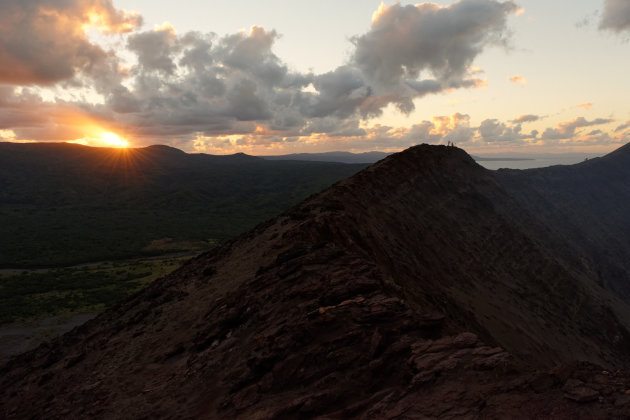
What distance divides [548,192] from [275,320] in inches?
4141

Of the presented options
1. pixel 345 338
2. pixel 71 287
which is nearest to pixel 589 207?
pixel 345 338

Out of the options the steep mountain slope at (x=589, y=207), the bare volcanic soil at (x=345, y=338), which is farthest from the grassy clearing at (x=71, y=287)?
the steep mountain slope at (x=589, y=207)

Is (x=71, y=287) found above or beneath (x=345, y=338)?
beneath

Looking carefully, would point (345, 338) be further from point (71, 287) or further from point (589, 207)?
point (589, 207)

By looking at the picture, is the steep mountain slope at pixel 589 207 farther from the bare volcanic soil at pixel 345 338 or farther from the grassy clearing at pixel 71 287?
the grassy clearing at pixel 71 287

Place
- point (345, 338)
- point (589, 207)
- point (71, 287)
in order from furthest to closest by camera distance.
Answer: point (589, 207) < point (71, 287) < point (345, 338)

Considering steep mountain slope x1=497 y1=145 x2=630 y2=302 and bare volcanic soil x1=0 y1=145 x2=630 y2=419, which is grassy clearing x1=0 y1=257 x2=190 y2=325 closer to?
bare volcanic soil x1=0 y1=145 x2=630 y2=419

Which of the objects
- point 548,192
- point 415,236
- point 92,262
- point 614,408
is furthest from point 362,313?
point 548,192

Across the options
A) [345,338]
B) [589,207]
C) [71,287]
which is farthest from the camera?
[589,207]

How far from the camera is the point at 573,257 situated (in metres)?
61.5

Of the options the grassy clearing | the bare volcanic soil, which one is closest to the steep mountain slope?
the bare volcanic soil

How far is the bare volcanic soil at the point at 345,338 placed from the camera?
9.73 metres

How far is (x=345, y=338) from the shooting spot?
12.3 m

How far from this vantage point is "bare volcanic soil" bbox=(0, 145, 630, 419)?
973cm
